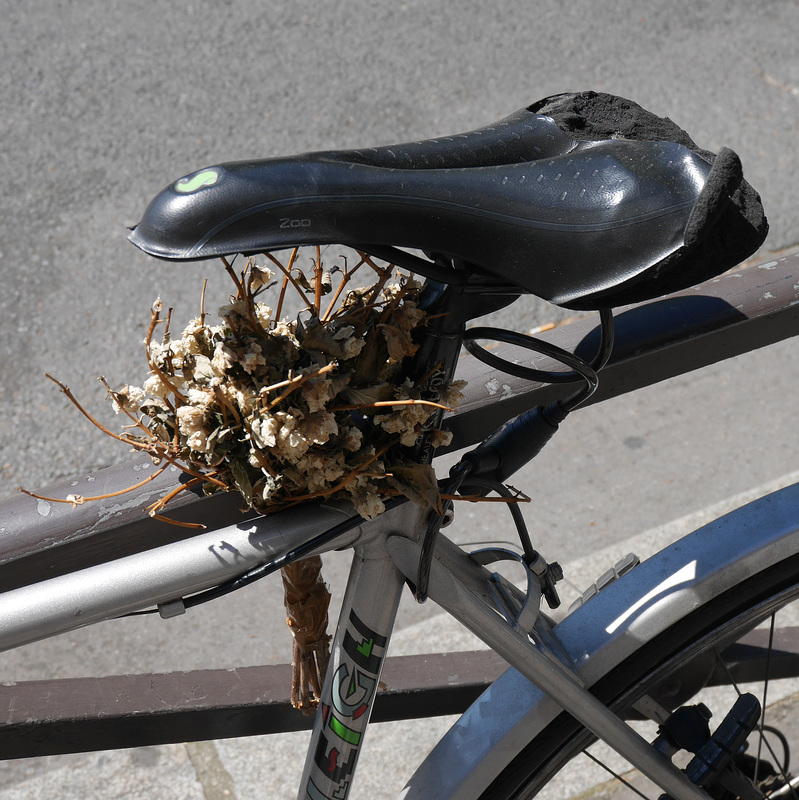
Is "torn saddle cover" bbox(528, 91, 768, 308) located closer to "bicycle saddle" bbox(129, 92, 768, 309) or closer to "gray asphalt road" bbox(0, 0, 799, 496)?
"bicycle saddle" bbox(129, 92, 768, 309)

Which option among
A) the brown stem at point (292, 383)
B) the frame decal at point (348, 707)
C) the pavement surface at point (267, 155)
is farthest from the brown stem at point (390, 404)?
the pavement surface at point (267, 155)

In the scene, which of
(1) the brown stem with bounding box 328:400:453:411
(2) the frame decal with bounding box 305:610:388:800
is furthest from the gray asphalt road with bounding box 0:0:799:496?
(1) the brown stem with bounding box 328:400:453:411

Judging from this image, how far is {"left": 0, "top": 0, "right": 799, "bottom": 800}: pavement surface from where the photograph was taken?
2.58 metres

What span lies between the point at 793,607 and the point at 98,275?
2.72 metres

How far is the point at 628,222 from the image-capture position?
0.89 meters

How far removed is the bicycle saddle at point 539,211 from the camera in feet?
2.72

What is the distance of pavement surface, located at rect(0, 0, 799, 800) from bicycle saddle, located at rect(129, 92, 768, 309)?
5.43 feet

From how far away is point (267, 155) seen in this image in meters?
4.15

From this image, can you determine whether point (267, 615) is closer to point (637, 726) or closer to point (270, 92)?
point (637, 726)

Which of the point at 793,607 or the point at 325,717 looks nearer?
the point at 325,717

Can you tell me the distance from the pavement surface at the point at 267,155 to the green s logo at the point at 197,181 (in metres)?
1.74

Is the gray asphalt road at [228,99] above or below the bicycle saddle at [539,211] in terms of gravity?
above

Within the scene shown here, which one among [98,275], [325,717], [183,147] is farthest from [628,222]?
[183,147]

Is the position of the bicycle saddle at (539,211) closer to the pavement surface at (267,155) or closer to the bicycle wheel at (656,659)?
the bicycle wheel at (656,659)
